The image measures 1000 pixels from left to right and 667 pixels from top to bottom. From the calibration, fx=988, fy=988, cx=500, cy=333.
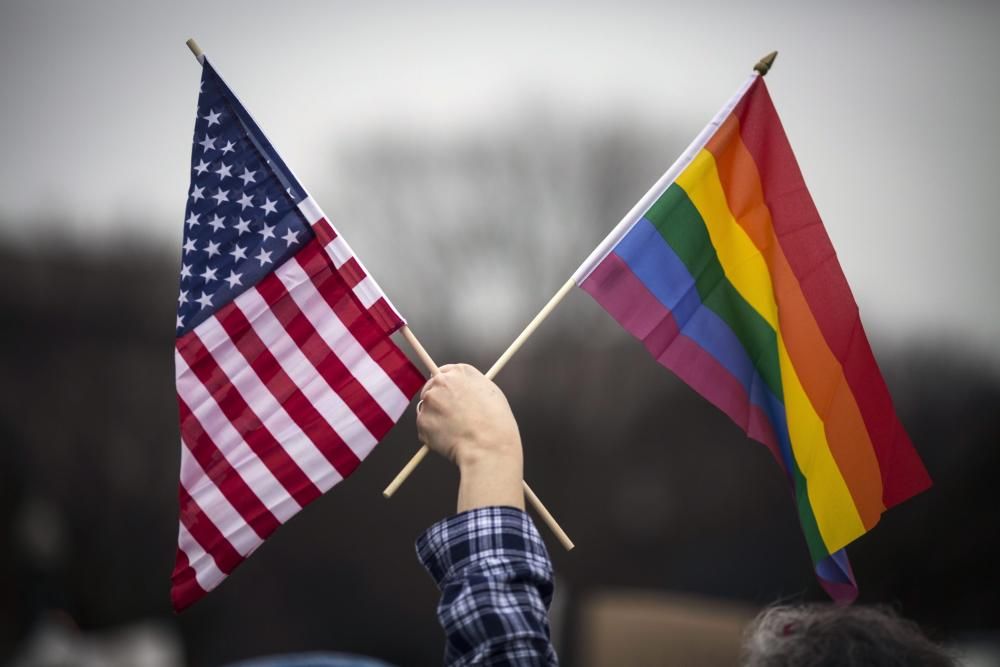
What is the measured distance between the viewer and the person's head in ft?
3.02

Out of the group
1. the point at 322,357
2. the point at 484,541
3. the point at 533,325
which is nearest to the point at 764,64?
the point at 533,325

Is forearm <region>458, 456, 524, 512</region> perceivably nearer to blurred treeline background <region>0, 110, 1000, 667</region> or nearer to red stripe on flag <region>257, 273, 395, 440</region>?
red stripe on flag <region>257, 273, 395, 440</region>

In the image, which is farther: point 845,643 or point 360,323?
point 360,323

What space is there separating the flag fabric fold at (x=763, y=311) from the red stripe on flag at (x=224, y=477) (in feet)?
2.42

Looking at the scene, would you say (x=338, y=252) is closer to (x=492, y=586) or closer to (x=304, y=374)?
(x=304, y=374)

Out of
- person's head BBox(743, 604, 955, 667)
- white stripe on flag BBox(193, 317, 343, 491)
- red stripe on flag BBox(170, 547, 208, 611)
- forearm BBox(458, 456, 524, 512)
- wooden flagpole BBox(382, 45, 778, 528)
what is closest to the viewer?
person's head BBox(743, 604, 955, 667)

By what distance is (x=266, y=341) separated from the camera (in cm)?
188

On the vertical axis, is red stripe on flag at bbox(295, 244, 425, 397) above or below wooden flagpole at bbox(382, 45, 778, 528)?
above

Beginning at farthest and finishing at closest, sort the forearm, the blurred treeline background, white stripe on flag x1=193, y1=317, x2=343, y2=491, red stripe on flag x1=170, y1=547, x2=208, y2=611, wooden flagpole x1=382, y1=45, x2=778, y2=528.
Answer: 1. the blurred treeline background
2. white stripe on flag x1=193, y1=317, x2=343, y2=491
3. red stripe on flag x1=170, y1=547, x2=208, y2=611
4. wooden flagpole x1=382, y1=45, x2=778, y2=528
5. the forearm

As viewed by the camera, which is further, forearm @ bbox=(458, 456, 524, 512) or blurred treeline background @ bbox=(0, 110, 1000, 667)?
blurred treeline background @ bbox=(0, 110, 1000, 667)

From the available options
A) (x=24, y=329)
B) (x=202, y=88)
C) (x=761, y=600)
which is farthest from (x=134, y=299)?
(x=202, y=88)

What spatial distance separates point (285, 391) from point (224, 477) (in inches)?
7.6

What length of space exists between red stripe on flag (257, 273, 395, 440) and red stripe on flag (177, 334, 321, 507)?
5.8 inches

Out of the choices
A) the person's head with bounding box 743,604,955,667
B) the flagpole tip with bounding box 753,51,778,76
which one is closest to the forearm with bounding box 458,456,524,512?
the person's head with bounding box 743,604,955,667
